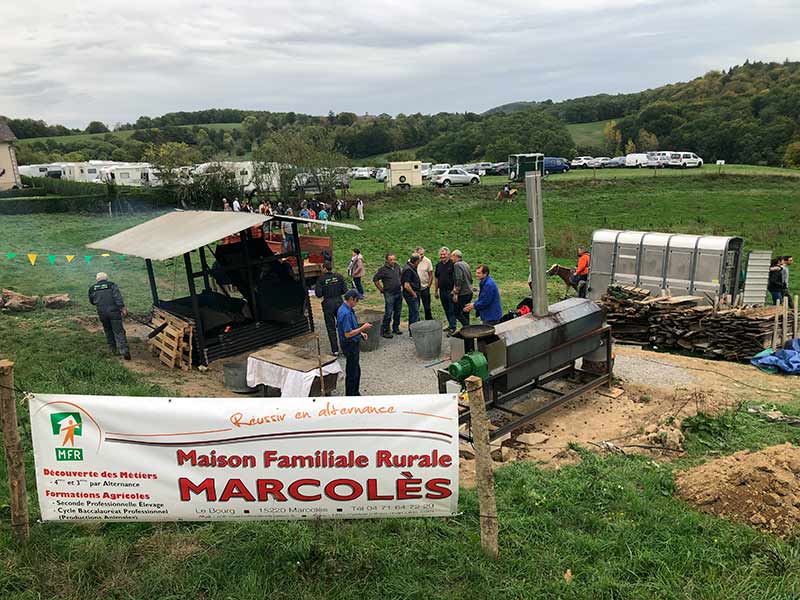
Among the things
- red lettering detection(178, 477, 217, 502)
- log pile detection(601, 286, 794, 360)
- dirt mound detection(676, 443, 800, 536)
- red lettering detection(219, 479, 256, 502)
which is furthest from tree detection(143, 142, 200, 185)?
dirt mound detection(676, 443, 800, 536)

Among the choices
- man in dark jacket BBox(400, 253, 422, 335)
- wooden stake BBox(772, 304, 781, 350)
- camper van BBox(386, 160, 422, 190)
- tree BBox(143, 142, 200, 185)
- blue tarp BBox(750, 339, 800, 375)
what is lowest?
blue tarp BBox(750, 339, 800, 375)

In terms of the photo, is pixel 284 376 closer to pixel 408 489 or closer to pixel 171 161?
pixel 408 489

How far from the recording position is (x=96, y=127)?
5022 inches

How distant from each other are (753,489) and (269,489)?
13.9 ft

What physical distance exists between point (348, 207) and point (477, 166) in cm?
2056

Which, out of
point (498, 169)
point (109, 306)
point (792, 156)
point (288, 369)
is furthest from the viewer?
point (792, 156)

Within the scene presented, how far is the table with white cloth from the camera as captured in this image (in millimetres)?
8570

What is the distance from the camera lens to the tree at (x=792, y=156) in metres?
57.7

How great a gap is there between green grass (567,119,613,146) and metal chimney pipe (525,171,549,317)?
7979 cm

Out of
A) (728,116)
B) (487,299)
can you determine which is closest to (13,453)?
(487,299)

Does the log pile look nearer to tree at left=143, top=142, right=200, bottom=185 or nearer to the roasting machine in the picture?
the roasting machine

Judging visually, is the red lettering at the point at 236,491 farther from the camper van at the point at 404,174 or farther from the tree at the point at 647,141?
the tree at the point at 647,141

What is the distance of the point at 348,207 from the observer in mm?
35188

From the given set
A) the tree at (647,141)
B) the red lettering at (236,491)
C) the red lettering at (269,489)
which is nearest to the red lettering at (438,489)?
the red lettering at (269,489)
